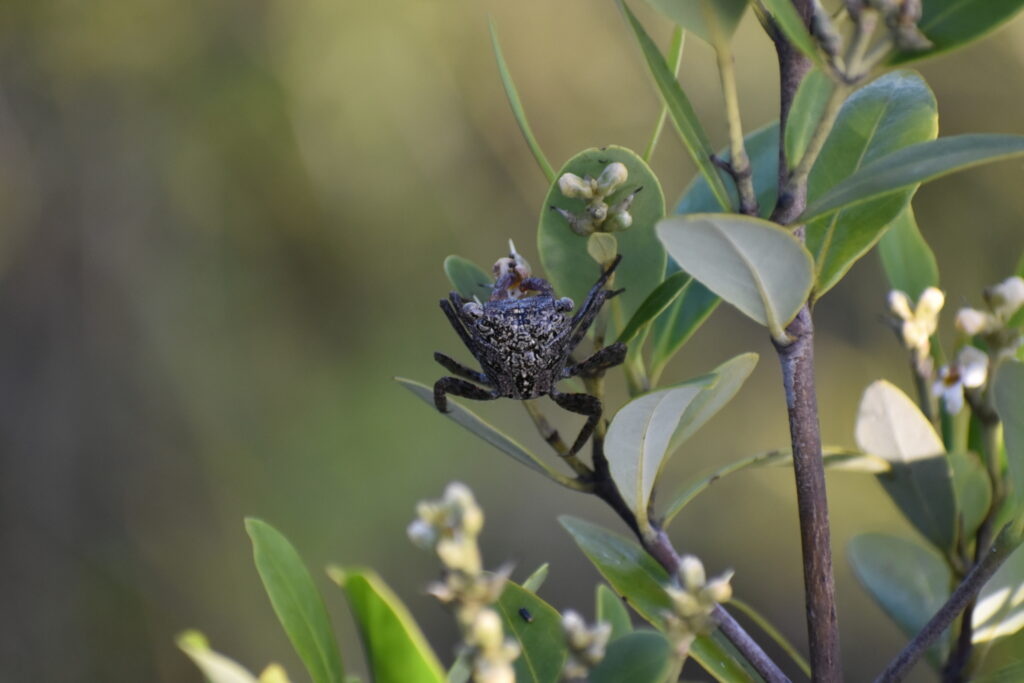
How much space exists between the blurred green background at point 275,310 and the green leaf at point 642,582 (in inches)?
89.4

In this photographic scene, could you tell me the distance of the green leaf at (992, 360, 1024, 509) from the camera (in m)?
0.60

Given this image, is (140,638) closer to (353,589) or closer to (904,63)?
(353,589)

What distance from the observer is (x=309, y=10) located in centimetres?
294

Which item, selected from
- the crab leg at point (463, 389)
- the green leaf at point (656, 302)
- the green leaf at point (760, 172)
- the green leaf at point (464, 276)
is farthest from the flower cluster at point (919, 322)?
the crab leg at point (463, 389)

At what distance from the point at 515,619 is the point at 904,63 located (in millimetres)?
424

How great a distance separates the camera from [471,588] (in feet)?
1.44

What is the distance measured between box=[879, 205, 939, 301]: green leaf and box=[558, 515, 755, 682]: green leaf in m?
0.38

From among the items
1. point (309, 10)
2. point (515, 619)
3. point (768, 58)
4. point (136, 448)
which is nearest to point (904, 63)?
point (515, 619)

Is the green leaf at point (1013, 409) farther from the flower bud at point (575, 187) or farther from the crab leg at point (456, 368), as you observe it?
the crab leg at point (456, 368)

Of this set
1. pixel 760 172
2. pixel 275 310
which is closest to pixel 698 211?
pixel 760 172

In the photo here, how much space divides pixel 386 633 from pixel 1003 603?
1.79 ft

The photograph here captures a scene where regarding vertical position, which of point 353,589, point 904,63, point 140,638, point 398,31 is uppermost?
point 398,31

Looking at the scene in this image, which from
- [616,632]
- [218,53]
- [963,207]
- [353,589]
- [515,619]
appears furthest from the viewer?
[218,53]

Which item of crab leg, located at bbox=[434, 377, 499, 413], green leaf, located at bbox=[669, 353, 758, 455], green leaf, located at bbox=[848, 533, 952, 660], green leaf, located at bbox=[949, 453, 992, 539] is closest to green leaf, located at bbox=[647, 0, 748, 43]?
green leaf, located at bbox=[669, 353, 758, 455]
